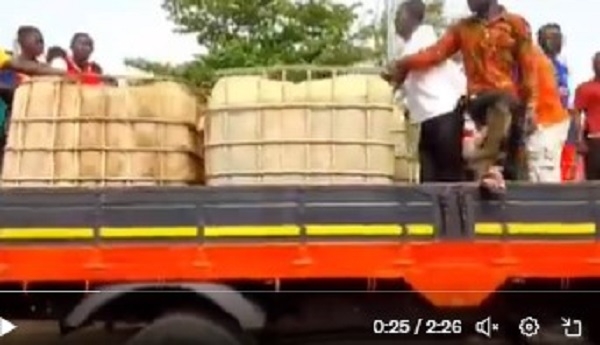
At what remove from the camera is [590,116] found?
707cm

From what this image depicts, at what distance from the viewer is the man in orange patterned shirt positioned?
5703 millimetres

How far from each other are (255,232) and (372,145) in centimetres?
79

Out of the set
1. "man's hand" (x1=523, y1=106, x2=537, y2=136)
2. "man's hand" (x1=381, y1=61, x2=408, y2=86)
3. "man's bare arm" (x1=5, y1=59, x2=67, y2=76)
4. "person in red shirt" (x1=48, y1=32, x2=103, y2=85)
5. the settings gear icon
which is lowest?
the settings gear icon

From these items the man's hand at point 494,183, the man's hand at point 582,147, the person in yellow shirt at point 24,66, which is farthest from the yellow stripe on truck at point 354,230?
the person in yellow shirt at point 24,66

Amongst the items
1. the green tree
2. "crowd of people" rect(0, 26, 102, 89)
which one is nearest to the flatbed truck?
"crowd of people" rect(0, 26, 102, 89)

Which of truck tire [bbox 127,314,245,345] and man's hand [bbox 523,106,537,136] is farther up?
man's hand [bbox 523,106,537,136]

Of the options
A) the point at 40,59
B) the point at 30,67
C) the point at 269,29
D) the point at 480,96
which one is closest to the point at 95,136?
the point at 30,67

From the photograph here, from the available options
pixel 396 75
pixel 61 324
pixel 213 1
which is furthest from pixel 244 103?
pixel 213 1

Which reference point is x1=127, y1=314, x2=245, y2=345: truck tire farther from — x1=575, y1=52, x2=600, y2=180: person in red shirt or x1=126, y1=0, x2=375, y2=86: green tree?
x1=126, y1=0, x2=375, y2=86: green tree

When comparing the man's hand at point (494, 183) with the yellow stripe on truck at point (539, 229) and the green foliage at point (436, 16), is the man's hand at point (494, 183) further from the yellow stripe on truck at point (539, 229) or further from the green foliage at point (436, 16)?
the green foliage at point (436, 16)

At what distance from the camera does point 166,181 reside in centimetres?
571

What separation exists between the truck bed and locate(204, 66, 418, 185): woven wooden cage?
0.92 ft

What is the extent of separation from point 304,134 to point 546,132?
1.34 metres

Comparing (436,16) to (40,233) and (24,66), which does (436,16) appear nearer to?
(24,66)
